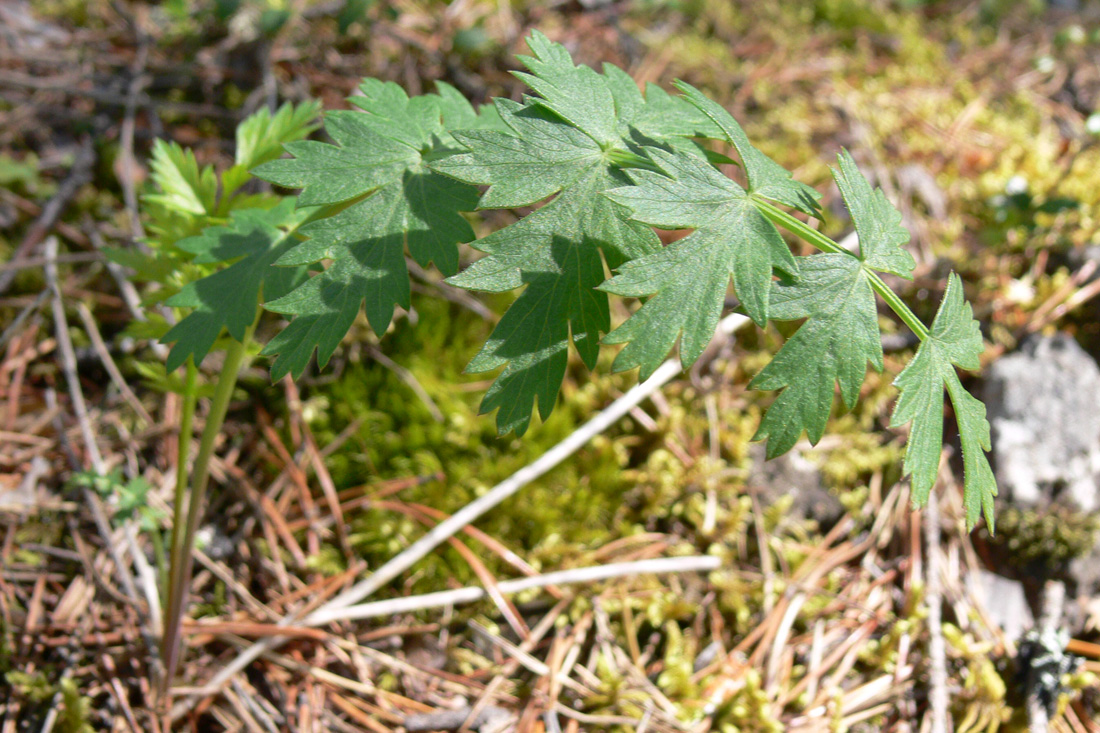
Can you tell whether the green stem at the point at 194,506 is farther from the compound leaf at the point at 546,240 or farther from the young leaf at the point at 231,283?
the compound leaf at the point at 546,240

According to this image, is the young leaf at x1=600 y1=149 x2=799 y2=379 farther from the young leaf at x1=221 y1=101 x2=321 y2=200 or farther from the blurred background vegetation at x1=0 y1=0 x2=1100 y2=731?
the blurred background vegetation at x1=0 y1=0 x2=1100 y2=731

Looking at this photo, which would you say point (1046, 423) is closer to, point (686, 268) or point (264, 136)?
point (686, 268)

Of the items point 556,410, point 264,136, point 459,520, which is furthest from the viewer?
point 556,410

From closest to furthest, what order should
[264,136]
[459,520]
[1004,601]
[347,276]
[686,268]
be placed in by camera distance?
[686,268]
[347,276]
[264,136]
[459,520]
[1004,601]

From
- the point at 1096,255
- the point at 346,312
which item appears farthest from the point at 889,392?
the point at 346,312

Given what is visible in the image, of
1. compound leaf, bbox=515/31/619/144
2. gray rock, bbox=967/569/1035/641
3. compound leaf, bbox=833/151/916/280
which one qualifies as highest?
compound leaf, bbox=515/31/619/144

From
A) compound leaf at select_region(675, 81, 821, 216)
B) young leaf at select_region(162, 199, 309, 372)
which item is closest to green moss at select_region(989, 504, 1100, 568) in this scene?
compound leaf at select_region(675, 81, 821, 216)

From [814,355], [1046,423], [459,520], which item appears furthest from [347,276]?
[1046,423]
